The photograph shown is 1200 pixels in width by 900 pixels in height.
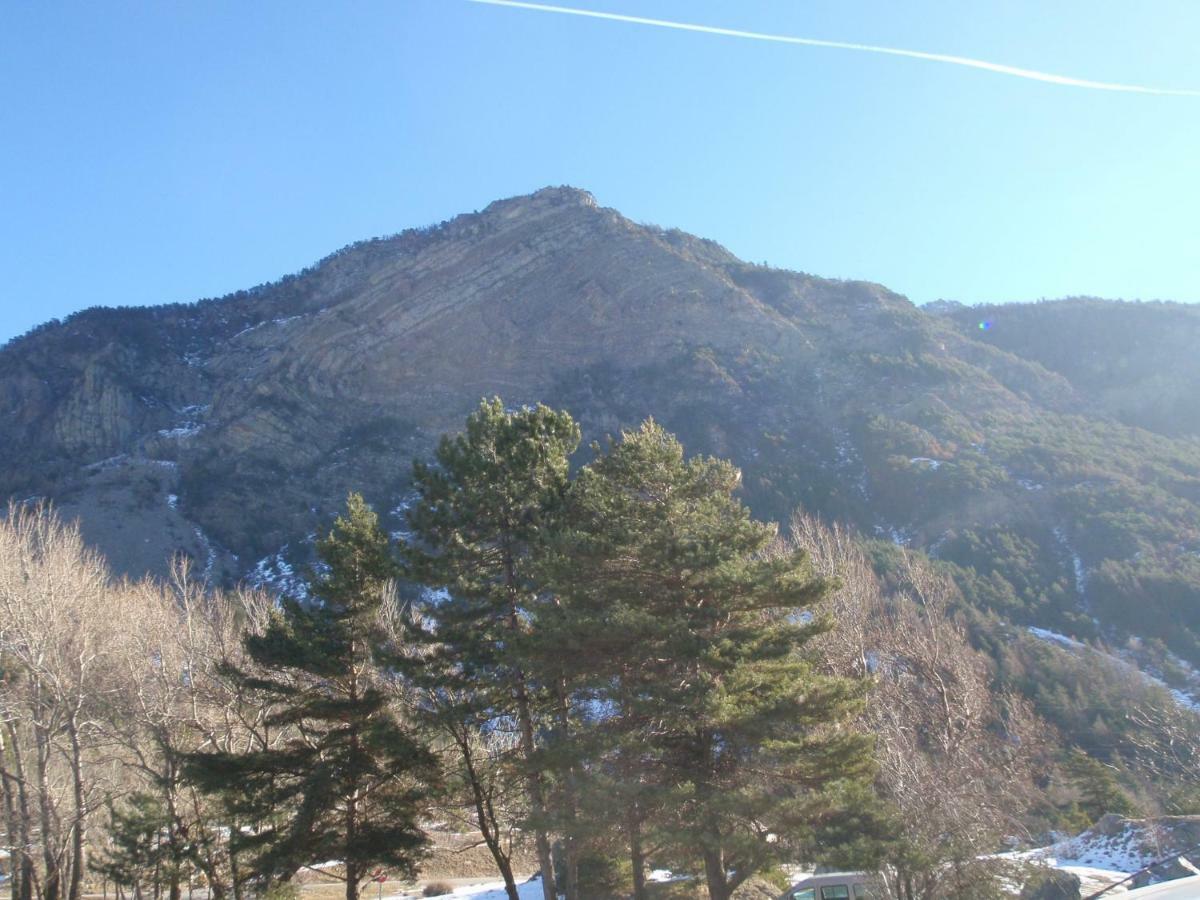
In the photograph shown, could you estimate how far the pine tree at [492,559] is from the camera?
16109 mm

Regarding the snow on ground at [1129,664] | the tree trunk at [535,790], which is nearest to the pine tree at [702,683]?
the tree trunk at [535,790]

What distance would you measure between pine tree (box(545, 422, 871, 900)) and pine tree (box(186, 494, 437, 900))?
4577 millimetres

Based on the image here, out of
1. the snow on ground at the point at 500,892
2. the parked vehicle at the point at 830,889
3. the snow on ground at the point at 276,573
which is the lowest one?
the snow on ground at the point at 500,892

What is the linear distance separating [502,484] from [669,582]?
4357 mm

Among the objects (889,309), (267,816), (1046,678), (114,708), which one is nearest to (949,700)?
(267,816)

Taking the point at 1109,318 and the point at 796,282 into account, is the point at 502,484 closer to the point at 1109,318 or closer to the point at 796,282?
the point at 796,282

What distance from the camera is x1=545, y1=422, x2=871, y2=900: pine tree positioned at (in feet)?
42.2

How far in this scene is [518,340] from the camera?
113 meters

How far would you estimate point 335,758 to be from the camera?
16.7 metres

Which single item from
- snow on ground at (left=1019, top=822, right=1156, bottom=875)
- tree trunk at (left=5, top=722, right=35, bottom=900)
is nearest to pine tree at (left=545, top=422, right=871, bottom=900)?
snow on ground at (left=1019, top=822, right=1156, bottom=875)

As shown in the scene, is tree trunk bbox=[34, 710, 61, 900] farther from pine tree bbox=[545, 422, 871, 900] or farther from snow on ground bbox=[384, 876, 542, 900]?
pine tree bbox=[545, 422, 871, 900]

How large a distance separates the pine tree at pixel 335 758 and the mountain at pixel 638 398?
51521 mm

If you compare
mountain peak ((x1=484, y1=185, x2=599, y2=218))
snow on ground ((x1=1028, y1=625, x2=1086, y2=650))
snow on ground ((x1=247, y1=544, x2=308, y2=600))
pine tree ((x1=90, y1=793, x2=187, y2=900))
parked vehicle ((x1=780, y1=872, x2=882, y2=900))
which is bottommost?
parked vehicle ((x1=780, y1=872, x2=882, y2=900))

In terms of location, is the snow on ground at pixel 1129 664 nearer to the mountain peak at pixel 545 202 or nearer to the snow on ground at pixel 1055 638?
the snow on ground at pixel 1055 638
